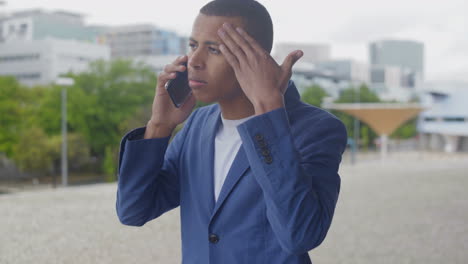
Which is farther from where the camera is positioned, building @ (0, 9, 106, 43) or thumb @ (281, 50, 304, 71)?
building @ (0, 9, 106, 43)

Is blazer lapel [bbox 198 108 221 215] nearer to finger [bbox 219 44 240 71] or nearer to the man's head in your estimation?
the man's head

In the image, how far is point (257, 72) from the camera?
1155 millimetres

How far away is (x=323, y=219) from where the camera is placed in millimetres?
1188

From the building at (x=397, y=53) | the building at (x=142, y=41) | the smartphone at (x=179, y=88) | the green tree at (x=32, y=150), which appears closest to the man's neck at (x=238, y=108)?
the smartphone at (x=179, y=88)

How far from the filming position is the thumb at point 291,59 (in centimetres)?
120

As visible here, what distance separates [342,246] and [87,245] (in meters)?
2.50

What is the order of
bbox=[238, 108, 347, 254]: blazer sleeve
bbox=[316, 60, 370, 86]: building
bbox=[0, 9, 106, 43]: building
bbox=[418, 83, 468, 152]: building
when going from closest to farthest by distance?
bbox=[238, 108, 347, 254]: blazer sleeve
bbox=[418, 83, 468, 152]: building
bbox=[0, 9, 106, 43]: building
bbox=[316, 60, 370, 86]: building

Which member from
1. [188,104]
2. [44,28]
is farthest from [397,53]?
[188,104]

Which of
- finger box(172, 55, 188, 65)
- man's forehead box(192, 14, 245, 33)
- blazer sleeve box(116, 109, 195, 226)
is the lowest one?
blazer sleeve box(116, 109, 195, 226)

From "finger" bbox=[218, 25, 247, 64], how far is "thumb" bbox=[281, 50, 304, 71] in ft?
0.30

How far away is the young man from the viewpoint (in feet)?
3.80

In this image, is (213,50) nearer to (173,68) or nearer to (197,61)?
(197,61)

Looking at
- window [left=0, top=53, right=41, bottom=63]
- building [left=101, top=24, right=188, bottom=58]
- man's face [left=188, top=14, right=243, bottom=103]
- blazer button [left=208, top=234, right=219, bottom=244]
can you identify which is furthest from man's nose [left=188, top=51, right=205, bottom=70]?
building [left=101, top=24, right=188, bottom=58]

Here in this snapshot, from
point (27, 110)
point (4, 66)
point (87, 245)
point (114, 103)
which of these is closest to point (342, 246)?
point (87, 245)
